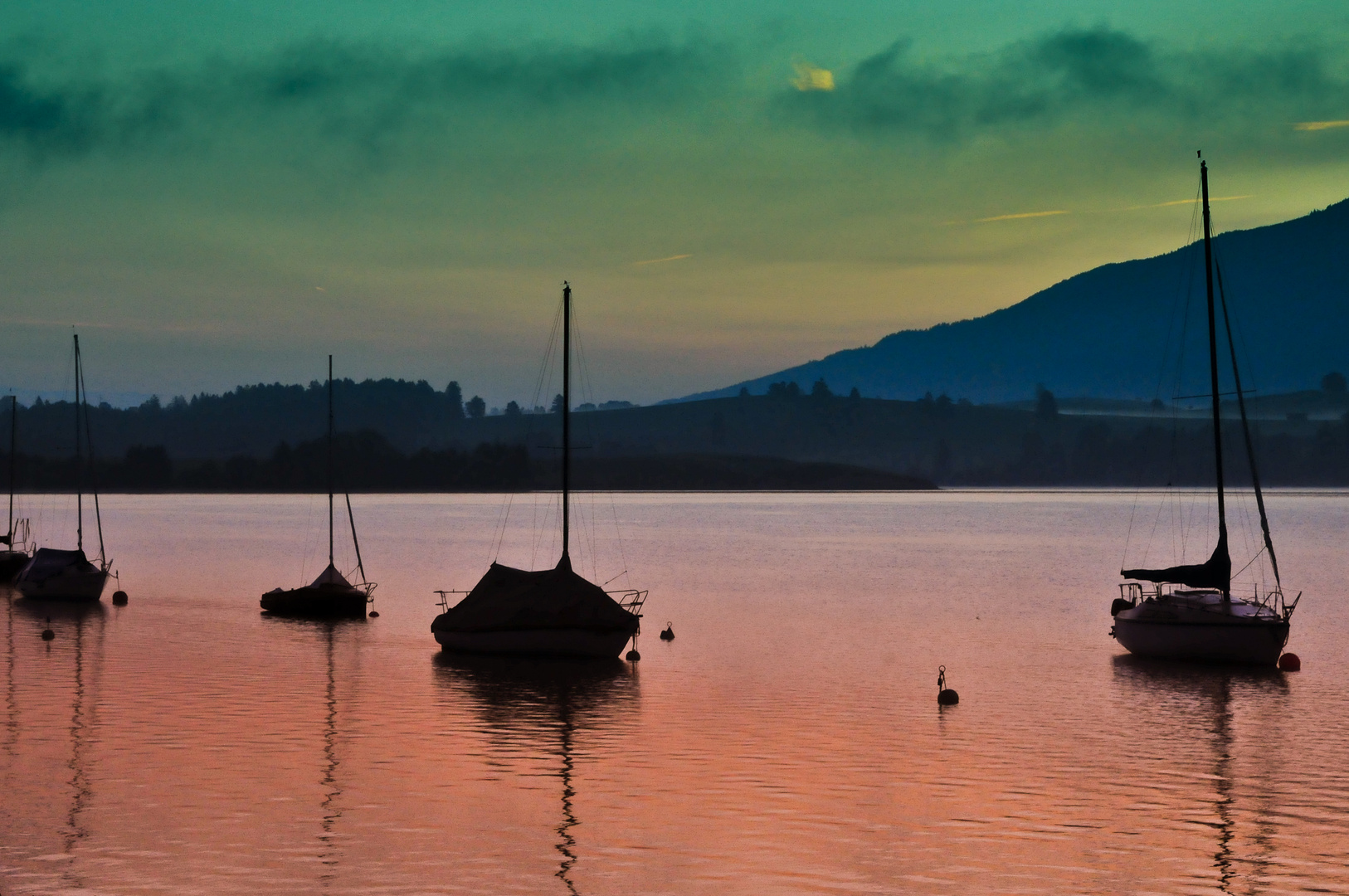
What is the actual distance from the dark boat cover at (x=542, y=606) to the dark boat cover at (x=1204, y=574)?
63.3 ft

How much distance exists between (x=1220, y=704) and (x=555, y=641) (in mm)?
22506

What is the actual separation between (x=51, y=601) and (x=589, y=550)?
7481 cm

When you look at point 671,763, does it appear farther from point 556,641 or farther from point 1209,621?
point 1209,621

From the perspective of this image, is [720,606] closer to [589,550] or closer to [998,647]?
[998,647]

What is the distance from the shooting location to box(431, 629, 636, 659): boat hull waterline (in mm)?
49688

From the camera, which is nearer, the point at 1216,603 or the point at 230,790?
the point at 230,790

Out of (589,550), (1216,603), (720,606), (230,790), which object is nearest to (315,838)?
(230,790)

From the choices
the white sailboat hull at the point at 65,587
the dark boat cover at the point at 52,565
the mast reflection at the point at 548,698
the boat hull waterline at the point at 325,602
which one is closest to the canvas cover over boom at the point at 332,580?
the boat hull waterline at the point at 325,602

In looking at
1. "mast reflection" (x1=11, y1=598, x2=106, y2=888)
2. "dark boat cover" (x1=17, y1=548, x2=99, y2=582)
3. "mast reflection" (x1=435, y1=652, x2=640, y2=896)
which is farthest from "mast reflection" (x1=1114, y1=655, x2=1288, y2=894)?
"dark boat cover" (x1=17, y1=548, x2=99, y2=582)

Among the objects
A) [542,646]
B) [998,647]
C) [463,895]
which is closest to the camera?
[463,895]

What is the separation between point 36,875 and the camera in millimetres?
22531

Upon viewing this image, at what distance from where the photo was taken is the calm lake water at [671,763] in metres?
23.7

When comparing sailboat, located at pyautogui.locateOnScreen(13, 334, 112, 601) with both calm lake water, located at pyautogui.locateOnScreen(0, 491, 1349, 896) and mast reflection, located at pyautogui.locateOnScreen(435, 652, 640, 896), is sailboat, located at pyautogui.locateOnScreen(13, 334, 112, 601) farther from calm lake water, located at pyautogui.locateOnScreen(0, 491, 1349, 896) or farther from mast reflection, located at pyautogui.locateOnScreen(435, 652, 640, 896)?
mast reflection, located at pyautogui.locateOnScreen(435, 652, 640, 896)

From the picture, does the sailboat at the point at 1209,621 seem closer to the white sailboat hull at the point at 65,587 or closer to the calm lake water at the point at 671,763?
the calm lake water at the point at 671,763
